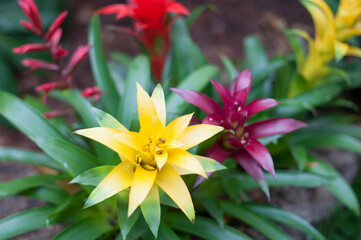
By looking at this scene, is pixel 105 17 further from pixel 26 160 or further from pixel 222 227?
pixel 222 227

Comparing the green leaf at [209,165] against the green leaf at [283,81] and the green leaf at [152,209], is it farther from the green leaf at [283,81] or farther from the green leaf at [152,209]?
the green leaf at [283,81]

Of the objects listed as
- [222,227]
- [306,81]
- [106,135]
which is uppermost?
[106,135]

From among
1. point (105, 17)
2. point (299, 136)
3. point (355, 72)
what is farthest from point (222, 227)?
point (105, 17)

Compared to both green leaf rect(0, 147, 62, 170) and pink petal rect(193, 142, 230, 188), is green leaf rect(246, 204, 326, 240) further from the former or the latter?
green leaf rect(0, 147, 62, 170)

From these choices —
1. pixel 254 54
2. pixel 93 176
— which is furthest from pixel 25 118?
pixel 254 54

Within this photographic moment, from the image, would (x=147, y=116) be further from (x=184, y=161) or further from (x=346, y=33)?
(x=346, y=33)
